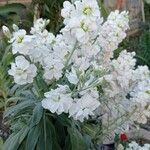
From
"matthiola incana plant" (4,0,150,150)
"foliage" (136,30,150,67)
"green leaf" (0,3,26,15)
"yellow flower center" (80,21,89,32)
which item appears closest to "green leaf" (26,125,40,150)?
"matthiola incana plant" (4,0,150,150)

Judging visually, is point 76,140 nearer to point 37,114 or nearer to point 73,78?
point 37,114

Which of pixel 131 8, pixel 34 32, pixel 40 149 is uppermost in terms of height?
pixel 131 8

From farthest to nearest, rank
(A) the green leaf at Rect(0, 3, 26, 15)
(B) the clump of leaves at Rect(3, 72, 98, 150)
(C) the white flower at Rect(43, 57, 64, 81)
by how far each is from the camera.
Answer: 1. (A) the green leaf at Rect(0, 3, 26, 15)
2. (B) the clump of leaves at Rect(3, 72, 98, 150)
3. (C) the white flower at Rect(43, 57, 64, 81)

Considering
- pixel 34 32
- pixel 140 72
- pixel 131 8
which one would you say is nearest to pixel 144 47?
pixel 131 8

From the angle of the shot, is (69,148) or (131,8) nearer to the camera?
(69,148)

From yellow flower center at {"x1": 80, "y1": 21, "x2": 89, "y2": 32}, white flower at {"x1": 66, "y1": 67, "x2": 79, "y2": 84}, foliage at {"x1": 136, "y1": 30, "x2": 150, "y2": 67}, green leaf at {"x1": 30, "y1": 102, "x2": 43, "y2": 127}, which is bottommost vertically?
green leaf at {"x1": 30, "y1": 102, "x2": 43, "y2": 127}

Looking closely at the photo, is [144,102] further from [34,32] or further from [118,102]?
[34,32]

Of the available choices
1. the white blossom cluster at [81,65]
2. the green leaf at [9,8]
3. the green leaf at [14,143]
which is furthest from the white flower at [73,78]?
the green leaf at [9,8]

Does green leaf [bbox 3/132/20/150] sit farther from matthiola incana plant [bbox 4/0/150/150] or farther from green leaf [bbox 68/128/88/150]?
green leaf [bbox 68/128/88/150]
